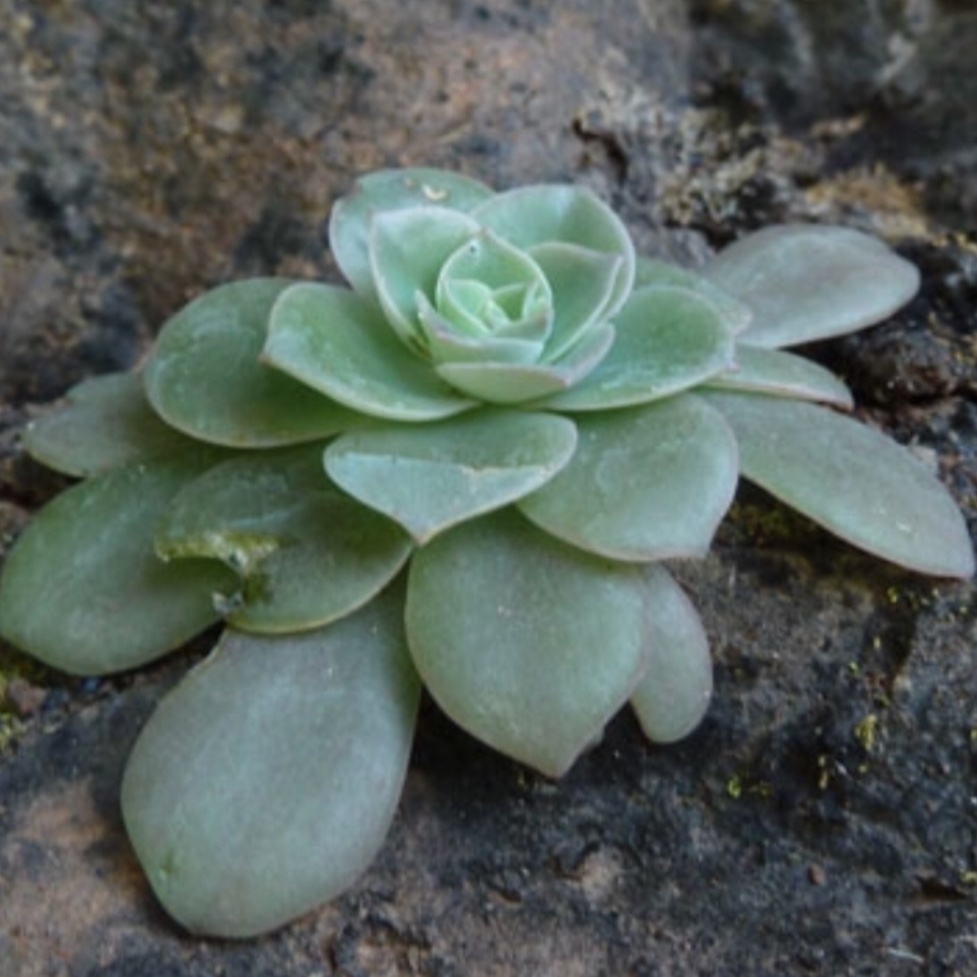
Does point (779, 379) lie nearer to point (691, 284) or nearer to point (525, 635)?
point (691, 284)

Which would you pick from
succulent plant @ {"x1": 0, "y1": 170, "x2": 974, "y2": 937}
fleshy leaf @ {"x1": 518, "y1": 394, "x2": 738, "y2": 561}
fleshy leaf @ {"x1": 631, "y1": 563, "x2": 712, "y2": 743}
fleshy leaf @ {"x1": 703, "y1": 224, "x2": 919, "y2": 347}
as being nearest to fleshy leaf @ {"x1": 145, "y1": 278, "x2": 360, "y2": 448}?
succulent plant @ {"x1": 0, "y1": 170, "x2": 974, "y2": 937}

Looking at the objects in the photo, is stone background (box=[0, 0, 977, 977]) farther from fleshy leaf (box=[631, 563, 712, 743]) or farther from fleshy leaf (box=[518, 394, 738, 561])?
fleshy leaf (box=[518, 394, 738, 561])

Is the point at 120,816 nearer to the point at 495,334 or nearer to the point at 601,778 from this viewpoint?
the point at 601,778

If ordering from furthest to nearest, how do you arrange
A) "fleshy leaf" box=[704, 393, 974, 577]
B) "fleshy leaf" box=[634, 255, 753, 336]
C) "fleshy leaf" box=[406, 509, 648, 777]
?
"fleshy leaf" box=[634, 255, 753, 336] < "fleshy leaf" box=[704, 393, 974, 577] < "fleshy leaf" box=[406, 509, 648, 777]

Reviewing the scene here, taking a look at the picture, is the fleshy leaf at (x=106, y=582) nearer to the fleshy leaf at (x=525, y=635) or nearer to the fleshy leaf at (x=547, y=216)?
the fleshy leaf at (x=525, y=635)

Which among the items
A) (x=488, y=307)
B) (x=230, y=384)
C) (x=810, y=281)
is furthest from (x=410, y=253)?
(x=810, y=281)

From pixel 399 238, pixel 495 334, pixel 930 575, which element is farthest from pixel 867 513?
pixel 399 238
